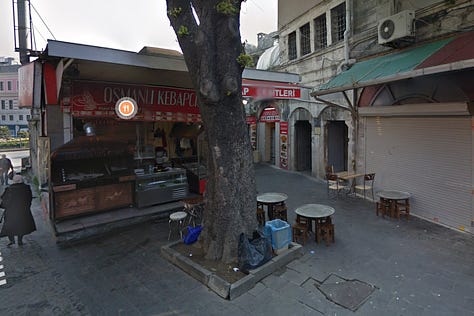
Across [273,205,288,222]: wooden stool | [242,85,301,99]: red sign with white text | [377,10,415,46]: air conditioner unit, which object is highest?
[377,10,415,46]: air conditioner unit

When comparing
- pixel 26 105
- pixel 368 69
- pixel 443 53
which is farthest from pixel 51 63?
pixel 443 53

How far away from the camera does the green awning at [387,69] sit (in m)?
6.61

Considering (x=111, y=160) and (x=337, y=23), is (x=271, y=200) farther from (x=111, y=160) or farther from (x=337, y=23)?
(x=337, y=23)

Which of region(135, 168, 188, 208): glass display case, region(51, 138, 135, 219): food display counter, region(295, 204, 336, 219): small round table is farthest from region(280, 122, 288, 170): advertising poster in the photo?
region(295, 204, 336, 219): small round table

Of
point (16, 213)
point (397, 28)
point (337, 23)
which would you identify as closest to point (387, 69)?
point (397, 28)

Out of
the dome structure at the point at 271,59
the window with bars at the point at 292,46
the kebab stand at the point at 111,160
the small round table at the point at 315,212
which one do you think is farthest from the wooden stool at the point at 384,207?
the dome structure at the point at 271,59

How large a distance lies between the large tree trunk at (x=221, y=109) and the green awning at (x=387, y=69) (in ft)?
11.7

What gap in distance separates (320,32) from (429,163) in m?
7.49

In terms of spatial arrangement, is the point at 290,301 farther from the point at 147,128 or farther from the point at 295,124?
the point at 295,124

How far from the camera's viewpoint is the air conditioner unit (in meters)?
7.54

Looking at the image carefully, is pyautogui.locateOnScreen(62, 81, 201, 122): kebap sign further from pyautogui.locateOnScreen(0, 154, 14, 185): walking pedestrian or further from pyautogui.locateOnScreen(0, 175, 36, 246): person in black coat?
pyautogui.locateOnScreen(0, 154, 14, 185): walking pedestrian

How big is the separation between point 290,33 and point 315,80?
3339mm

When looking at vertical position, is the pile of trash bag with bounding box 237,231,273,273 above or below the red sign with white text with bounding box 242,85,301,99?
below

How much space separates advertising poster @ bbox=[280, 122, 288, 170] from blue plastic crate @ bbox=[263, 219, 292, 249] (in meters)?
10.2
